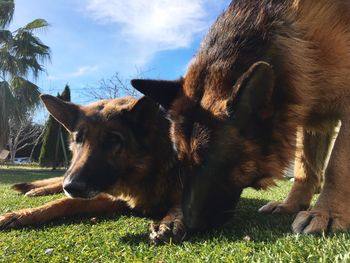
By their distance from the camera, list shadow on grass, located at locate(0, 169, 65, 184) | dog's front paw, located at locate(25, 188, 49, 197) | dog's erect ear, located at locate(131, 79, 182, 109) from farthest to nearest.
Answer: shadow on grass, located at locate(0, 169, 65, 184), dog's front paw, located at locate(25, 188, 49, 197), dog's erect ear, located at locate(131, 79, 182, 109)

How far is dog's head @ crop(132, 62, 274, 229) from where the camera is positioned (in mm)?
2572

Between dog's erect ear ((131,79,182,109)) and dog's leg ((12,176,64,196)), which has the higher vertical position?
dog's erect ear ((131,79,182,109))

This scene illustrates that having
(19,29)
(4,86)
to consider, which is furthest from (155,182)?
(19,29)

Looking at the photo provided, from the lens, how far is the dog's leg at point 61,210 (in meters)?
3.78

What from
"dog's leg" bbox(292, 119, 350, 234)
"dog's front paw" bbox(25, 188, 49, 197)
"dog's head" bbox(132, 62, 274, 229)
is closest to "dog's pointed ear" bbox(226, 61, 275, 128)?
"dog's head" bbox(132, 62, 274, 229)

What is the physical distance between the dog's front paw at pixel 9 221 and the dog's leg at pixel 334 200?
8.28 ft

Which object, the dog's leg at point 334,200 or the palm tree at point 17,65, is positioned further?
the palm tree at point 17,65

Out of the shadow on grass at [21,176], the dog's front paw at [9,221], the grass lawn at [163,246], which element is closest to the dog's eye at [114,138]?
the grass lawn at [163,246]

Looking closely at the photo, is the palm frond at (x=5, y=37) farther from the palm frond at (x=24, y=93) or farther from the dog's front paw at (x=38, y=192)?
the dog's front paw at (x=38, y=192)

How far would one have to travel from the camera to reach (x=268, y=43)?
282 cm

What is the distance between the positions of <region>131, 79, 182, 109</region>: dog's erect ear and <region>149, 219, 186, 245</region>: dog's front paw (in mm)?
894

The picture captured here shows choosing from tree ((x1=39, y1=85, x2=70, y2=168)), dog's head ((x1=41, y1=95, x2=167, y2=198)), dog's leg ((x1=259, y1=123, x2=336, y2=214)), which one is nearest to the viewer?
dog's head ((x1=41, y1=95, x2=167, y2=198))

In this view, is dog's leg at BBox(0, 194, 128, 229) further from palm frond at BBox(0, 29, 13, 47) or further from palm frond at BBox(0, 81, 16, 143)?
palm frond at BBox(0, 29, 13, 47)

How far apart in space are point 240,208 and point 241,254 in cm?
196
